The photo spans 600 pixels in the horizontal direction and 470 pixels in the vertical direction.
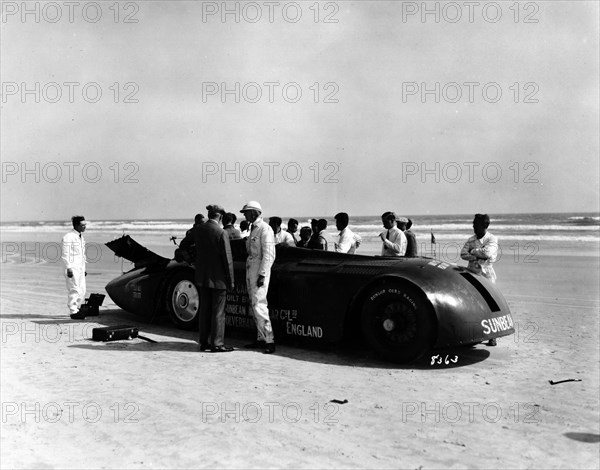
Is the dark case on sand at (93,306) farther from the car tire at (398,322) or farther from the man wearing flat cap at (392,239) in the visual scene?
the car tire at (398,322)

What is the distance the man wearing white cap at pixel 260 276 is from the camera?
7582 mm

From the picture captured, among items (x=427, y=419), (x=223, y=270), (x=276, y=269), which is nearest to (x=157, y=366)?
(x=223, y=270)

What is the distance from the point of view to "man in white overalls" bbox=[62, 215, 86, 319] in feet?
32.9

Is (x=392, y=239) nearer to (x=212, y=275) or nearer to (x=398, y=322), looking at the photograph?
(x=398, y=322)

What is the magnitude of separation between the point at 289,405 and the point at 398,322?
2007 millimetres

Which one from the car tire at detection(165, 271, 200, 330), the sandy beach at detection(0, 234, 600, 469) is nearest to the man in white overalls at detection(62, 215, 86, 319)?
the sandy beach at detection(0, 234, 600, 469)

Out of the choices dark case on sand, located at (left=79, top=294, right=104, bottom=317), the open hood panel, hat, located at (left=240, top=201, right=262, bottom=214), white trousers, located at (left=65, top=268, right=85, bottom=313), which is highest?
hat, located at (left=240, top=201, right=262, bottom=214)

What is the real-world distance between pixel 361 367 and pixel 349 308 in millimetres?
751

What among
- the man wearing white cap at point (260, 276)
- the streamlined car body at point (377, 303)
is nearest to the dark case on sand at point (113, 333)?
→ the streamlined car body at point (377, 303)

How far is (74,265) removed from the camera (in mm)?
10102

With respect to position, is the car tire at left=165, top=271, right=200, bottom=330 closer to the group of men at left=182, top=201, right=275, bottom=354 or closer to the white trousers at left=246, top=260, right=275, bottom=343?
the group of men at left=182, top=201, right=275, bottom=354

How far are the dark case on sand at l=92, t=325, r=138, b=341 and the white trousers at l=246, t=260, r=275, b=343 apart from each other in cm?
184

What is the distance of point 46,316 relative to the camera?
10.2m

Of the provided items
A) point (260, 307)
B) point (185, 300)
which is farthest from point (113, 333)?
point (260, 307)
